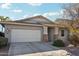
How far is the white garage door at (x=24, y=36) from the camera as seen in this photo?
8.53m

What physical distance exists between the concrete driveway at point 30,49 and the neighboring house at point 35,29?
0.60 ft

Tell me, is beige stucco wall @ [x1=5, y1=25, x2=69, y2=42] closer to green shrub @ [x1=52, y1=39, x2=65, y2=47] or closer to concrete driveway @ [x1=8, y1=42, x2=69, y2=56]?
green shrub @ [x1=52, y1=39, x2=65, y2=47]

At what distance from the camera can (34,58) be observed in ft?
27.6

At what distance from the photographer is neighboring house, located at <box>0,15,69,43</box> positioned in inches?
333

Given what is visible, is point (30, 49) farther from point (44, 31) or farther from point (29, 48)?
point (44, 31)

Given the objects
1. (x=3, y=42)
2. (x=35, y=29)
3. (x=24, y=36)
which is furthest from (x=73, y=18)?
(x=3, y=42)

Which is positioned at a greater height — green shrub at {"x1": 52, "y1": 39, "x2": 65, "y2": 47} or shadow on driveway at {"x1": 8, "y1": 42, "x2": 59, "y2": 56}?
green shrub at {"x1": 52, "y1": 39, "x2": 65, "y2": 47}

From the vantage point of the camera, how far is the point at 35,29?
28.5ft

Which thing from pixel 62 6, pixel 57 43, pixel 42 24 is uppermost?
pixel 62 6

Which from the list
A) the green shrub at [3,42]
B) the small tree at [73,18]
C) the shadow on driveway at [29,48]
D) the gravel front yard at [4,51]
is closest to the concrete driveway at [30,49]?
the shadow on driveway at [29,48]

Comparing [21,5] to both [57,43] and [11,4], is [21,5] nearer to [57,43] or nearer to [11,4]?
[11,4]

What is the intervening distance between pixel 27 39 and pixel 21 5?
1.25 m

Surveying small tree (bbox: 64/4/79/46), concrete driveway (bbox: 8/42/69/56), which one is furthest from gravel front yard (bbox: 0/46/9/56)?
small tree (bbox: 64/4/79/46)

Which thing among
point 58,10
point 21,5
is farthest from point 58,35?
point 21,5
